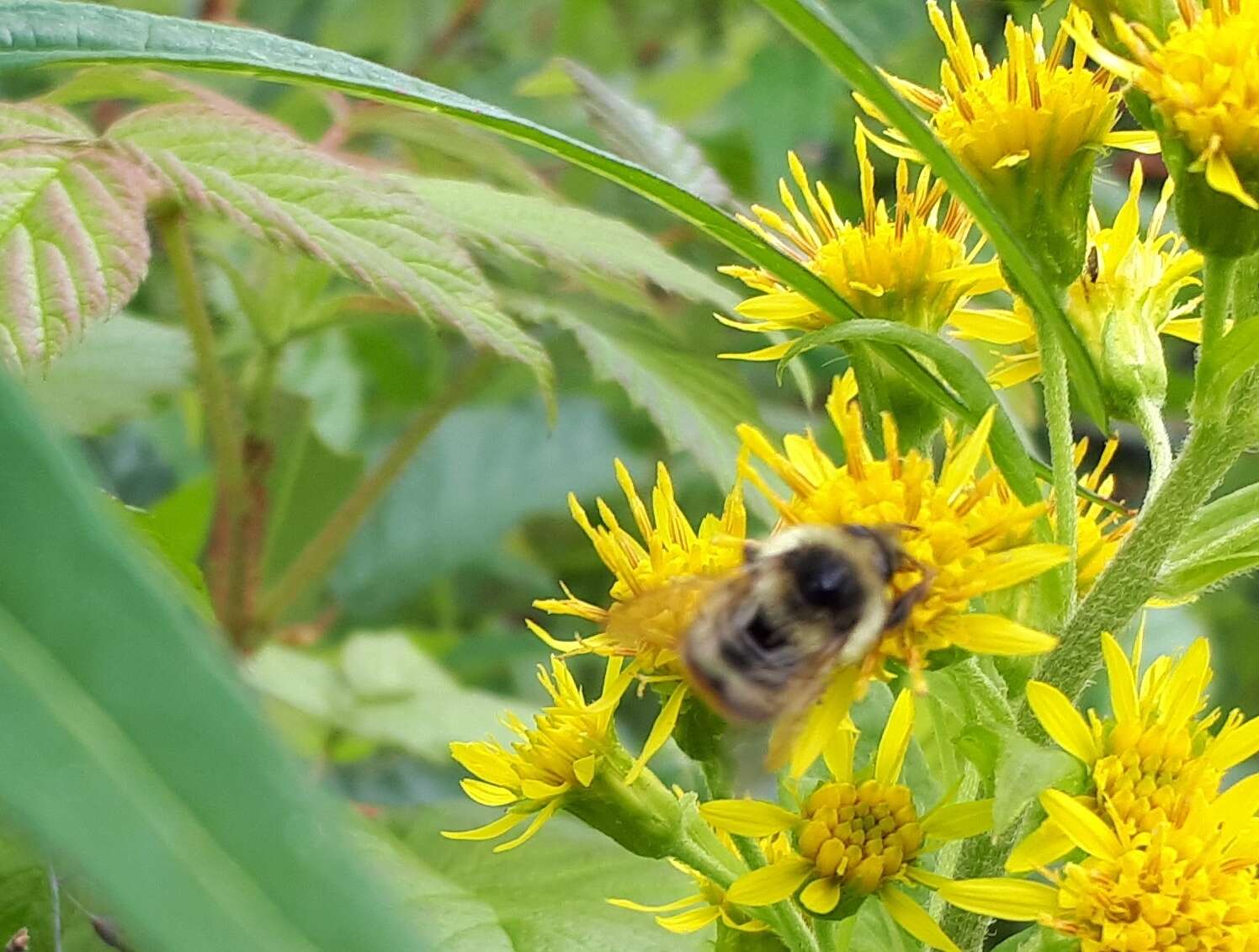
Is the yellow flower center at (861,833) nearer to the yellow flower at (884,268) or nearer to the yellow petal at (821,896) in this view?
the yellow petal at (821,896)

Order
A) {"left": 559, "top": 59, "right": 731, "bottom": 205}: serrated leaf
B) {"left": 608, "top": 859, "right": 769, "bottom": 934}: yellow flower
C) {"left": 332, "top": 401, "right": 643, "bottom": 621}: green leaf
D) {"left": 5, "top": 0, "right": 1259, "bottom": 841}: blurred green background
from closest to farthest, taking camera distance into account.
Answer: {"left": 608, "top": 859, "right": 769, "bottom": 934}: yellow flower
{"left": 559, "top": 59, "right": 731, "bottom": 205}: serrated leaf
{"left": 5, "top": 0, "right": 1259, "bottom": 841}: blurred green background
{"left": 332, "top": 401, "right": 643, "bottom": 621}: green leaf

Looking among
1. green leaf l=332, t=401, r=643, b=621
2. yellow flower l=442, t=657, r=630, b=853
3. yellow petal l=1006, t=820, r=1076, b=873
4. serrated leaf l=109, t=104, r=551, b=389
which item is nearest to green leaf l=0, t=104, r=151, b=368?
serrated leaf l=109, t=104, r=551, b=389

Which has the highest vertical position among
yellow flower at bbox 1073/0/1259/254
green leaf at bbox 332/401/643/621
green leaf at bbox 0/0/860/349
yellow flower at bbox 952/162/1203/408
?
yellow flower at bbox 1073/0/1259/254

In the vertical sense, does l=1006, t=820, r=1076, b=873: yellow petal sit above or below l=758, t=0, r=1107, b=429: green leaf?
below

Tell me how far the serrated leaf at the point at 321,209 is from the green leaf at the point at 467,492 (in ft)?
3.29

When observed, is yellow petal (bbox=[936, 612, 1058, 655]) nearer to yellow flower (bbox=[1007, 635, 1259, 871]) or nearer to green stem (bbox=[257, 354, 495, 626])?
yellow flower (bbox=[1007, 635, 1259, 871])

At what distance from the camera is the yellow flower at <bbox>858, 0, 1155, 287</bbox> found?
693 mm

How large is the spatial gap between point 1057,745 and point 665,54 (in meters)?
2.26

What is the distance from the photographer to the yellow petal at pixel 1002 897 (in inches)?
23.6

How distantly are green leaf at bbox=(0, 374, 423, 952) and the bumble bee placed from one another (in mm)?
353

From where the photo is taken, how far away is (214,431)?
1065 millimetres

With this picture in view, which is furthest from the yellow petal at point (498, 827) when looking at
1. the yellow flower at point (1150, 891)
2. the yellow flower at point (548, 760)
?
the yellow flower at point (1150, 891)

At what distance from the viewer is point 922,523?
638 millimetres

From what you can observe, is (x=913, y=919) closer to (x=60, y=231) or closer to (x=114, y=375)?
(x=60, y=231)
